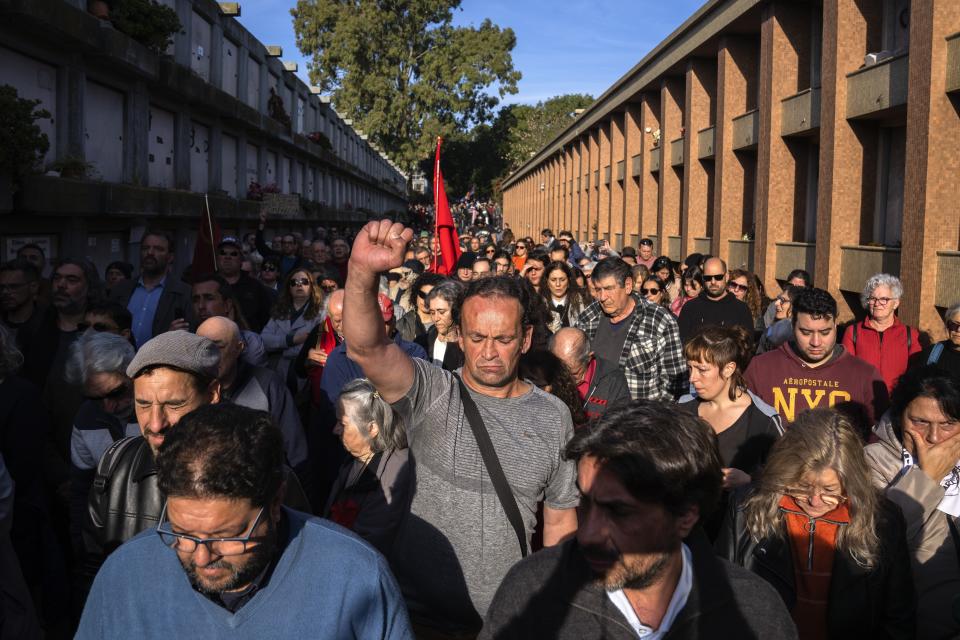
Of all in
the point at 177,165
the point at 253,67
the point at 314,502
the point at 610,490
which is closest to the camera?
the point at 610,490

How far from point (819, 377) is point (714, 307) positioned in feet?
10.9

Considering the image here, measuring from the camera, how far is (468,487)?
3266 millimetres

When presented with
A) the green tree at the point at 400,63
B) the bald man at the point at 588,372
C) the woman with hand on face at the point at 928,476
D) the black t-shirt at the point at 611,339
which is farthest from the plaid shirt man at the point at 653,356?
the green tree at the point at 400,63

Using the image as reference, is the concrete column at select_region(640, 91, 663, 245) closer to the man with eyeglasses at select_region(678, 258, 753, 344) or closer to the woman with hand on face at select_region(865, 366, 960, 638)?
the man with eyeglasses at select_region(678, 258, 753, 344)

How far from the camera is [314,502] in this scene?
5406mm

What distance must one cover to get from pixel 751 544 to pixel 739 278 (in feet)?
26.0

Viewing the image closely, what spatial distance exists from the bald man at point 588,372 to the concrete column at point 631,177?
24.2m

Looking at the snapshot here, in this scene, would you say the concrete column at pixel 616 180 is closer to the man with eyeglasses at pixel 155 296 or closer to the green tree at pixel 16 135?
the green tree at pixel 16 135

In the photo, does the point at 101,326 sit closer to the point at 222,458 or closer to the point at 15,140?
the point at 222,458

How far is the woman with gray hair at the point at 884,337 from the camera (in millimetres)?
7059

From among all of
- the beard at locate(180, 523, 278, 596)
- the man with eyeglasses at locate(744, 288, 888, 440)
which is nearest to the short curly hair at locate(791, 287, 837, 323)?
the man with eyeglasses at locate(744, 288, 888, 440)

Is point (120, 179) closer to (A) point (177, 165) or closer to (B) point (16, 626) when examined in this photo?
(A) point (177, 165)

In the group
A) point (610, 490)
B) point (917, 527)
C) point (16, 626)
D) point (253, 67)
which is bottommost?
point (16, 626)

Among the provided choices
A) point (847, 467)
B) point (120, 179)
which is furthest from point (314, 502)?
point (120, 179)
